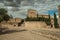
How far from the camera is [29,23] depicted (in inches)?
1534

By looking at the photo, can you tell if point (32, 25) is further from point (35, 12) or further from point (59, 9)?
point (35, 12)

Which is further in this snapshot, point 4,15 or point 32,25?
point 4,15

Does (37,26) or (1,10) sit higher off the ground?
(1,10)

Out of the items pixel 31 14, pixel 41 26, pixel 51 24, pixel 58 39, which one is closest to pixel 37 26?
pixel 41 26

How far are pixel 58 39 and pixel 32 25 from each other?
22172mm

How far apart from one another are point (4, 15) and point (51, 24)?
2274 cm

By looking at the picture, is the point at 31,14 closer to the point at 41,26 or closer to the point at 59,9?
the point at 59,9

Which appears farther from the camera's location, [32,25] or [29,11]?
[29,11]

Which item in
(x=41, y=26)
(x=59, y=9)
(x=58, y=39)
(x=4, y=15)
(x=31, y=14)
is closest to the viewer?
(x=58, y=39)

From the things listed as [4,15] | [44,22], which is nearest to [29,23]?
[44,22]

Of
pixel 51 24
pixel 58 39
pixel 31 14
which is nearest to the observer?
pixel 58 39

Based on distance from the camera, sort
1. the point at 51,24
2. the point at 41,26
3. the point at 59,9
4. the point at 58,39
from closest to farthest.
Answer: the point at 58,39 → the point at 41,26 → the point at 51,24 → the point at 59,9

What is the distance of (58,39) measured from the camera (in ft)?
53.4

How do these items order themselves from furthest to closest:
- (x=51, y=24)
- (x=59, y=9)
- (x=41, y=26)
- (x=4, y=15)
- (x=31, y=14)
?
(x=4, y=15), (x=31, y=14), (x=59, y=9), (x=51, y=24), (x=41, y=26)
